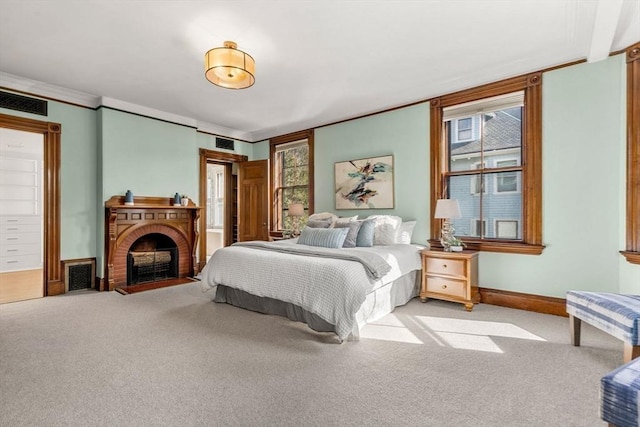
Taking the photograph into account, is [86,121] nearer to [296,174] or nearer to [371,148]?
[296,174]

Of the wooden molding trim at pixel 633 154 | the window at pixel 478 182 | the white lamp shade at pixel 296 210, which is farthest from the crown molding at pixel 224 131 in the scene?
the wooden molding trim at pixel 633 154

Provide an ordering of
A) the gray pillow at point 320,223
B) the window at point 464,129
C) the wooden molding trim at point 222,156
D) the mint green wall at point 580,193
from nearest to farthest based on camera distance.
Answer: the mint green wall at point 580,193 < the window at point 464,129 < the gray pillow at point 320,223 < the wooden molding trim at point 222,156

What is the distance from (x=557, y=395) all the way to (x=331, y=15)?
309 centimetres

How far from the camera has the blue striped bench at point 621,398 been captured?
3.95 feet

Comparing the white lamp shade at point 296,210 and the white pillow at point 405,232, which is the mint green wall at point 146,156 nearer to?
the white lamp shade at point 296,210

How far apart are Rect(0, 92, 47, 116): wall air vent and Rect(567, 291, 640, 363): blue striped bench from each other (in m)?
6.19

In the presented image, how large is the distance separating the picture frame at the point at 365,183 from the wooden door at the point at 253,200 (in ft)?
5.20

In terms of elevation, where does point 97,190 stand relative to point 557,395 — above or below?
above

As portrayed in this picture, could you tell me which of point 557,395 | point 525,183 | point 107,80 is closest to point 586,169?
point 525,183

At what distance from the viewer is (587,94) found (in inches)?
124

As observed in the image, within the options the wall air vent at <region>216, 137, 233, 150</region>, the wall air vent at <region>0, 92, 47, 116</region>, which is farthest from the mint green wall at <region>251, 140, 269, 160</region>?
the wall air vent at <region>0, 92, 47, 116</region>

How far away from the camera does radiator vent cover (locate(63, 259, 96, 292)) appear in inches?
170

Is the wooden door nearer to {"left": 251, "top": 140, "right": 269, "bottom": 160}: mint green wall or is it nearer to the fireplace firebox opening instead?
{"left": 251, "top": 140, "right": 269, "bottom": 160}: mint green wall

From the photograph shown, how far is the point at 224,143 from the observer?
245 inches
